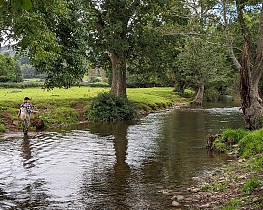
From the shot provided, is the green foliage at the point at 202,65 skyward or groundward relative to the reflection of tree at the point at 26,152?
skyward

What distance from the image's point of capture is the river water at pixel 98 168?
395 inches

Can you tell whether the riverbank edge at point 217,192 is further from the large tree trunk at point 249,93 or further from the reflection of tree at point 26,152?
the reflection of tree at point 26,152

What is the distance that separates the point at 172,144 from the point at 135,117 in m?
15.0

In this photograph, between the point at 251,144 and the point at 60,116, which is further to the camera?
the point at 60,116

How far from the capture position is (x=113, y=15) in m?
35.8

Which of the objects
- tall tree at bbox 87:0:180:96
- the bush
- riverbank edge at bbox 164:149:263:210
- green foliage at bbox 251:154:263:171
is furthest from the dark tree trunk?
tall tree at bbox 87:0:180:96

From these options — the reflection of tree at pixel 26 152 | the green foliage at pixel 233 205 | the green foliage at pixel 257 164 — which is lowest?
the reflection of tree at pixel 26 152

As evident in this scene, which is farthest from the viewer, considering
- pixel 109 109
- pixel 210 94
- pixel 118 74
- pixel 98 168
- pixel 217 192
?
pixel 210 94

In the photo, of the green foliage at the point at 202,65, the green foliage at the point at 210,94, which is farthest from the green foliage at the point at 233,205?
the green foliage at the point at 210,94

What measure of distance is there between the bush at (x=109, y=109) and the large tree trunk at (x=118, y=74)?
329 cm

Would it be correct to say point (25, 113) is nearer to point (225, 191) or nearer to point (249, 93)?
point (249, 93)

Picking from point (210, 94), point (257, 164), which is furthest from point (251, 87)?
point (210, 94)

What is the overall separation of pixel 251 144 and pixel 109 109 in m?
19.8

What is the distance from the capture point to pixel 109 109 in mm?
33812
